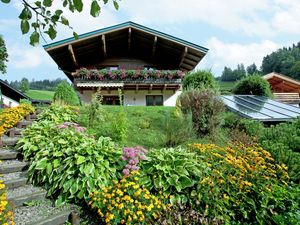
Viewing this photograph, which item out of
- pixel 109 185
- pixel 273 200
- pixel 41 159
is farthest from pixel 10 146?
pixel 273 200

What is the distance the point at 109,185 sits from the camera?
4.86 meters

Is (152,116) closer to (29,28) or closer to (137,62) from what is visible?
(29,28)

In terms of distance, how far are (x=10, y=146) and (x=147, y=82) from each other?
42.6 ft

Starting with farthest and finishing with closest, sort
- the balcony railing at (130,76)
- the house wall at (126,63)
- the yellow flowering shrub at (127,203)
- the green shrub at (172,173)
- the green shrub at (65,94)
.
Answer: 1. the house wall at (126,63)
2. the balcony railing at (130,76)
3. the green shrub at (65,94)
4. the green shrub at (172,173)
5. the yellow flowering shrub at (127,203)

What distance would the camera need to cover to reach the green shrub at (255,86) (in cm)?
1895

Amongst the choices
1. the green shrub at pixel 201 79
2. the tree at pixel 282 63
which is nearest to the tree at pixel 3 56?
the green shrub at pixel 201 79

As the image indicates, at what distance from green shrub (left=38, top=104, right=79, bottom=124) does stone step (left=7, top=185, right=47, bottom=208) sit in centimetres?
387

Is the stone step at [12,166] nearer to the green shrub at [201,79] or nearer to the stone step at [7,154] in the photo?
the stone step at [7,154]

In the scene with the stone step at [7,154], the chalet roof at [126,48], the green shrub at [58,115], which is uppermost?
the chalet roof at [126,48]

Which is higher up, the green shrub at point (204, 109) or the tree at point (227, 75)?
the tree at point (227, 75)

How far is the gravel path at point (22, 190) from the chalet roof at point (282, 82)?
27097 millimetres

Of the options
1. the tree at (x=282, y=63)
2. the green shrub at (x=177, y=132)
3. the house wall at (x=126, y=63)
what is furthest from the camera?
the tree at (x=282, y=63)

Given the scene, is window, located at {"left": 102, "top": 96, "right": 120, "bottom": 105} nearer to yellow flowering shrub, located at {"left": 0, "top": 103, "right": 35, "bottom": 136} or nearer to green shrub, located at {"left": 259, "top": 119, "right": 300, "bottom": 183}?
yellow flowering shrub, located at {"left": 0, "top": 103, "right": 35, "bottom": 136}

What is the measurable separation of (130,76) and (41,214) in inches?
593
